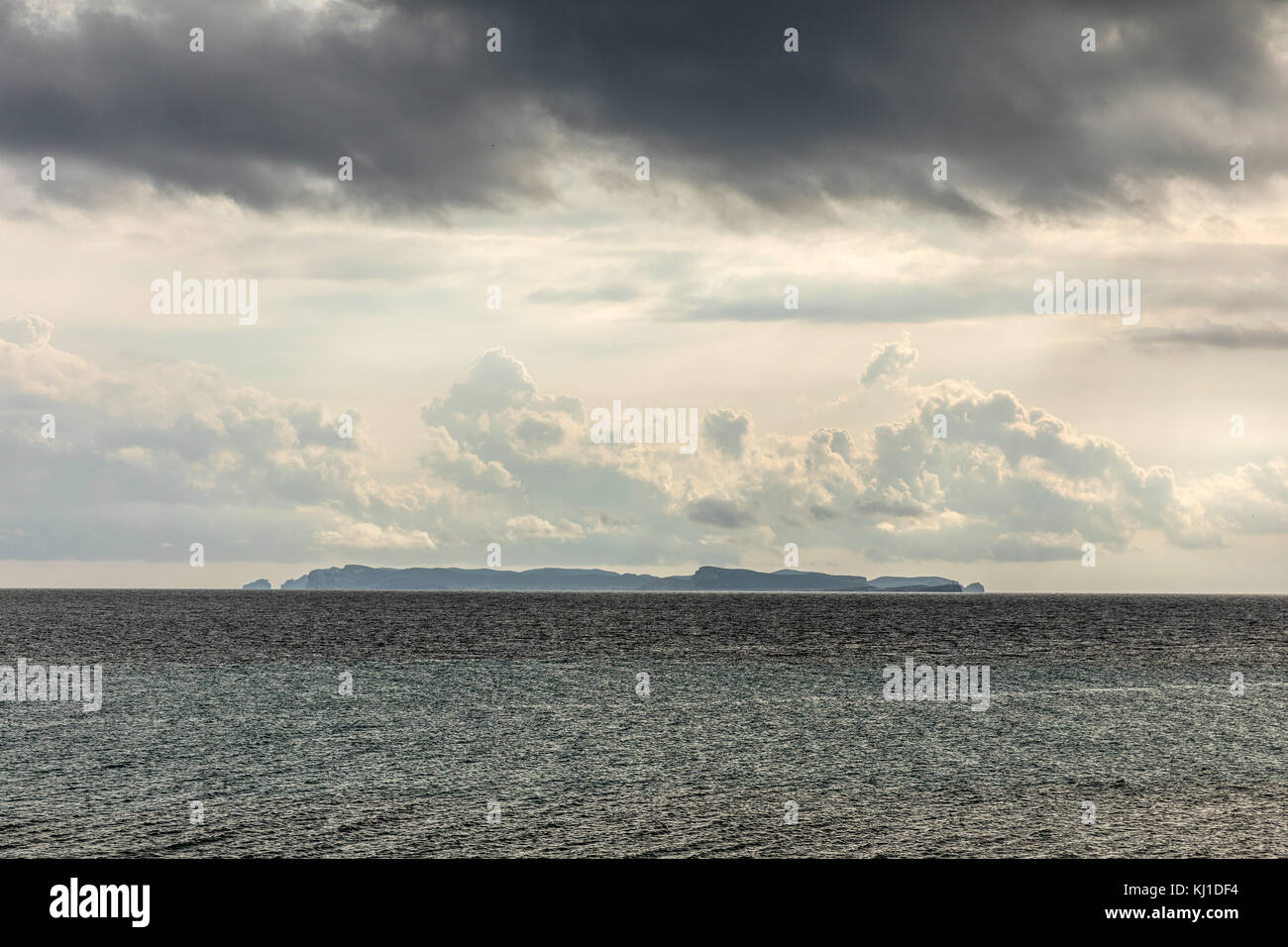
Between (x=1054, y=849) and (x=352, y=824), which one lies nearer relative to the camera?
(x=1054, y=849)

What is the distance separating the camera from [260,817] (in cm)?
3362

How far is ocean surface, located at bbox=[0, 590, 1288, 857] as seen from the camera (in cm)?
3133

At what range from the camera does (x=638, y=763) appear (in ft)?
146

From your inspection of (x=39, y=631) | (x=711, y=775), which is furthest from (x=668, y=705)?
(x=39, y=631)

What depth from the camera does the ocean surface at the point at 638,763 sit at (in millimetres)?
31328

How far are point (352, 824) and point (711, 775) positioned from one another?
1511 cm

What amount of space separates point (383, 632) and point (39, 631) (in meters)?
53.7

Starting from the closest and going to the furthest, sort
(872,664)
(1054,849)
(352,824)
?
1. (1054,849)
2. (352,824)
3. (872,664)
